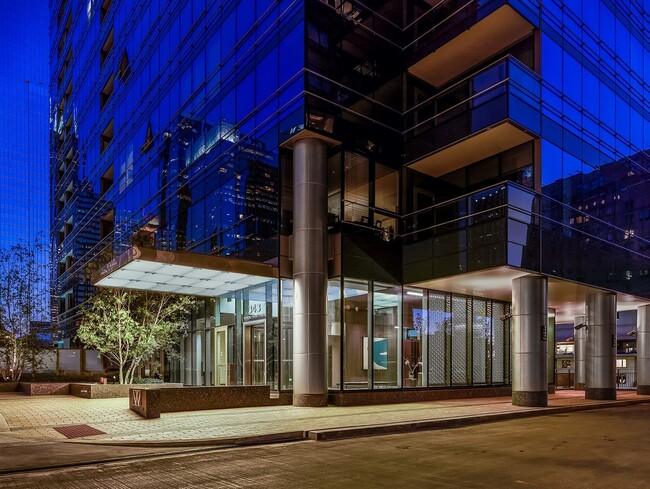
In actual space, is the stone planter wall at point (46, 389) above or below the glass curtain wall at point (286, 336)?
below

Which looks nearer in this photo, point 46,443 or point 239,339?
point 46,443

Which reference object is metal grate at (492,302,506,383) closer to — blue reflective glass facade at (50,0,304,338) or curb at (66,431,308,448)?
blue reflective glass facade at (50,0,304,338)

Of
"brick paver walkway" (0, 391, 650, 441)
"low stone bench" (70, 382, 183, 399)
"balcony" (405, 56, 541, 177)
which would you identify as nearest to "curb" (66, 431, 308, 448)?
"brick paver walkway" (0, 391, 650, 441)

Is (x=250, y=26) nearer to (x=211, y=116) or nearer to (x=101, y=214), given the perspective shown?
(x=211, y=116)

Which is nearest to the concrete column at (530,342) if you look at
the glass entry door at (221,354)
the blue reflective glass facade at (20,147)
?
the glass entry door at (221,354)

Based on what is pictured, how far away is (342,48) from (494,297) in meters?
13.0

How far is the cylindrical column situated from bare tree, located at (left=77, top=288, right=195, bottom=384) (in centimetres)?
716

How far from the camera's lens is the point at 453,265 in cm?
2086

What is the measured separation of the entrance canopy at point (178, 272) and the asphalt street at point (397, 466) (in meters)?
7.82

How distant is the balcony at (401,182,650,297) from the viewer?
1950 centimetres

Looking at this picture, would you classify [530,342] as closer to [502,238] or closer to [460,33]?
[502,238]

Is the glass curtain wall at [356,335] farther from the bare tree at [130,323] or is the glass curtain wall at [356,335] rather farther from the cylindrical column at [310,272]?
the bare tree at [130,323]

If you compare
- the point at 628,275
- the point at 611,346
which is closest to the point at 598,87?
the point at 628,275

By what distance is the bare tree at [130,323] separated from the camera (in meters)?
23.2
